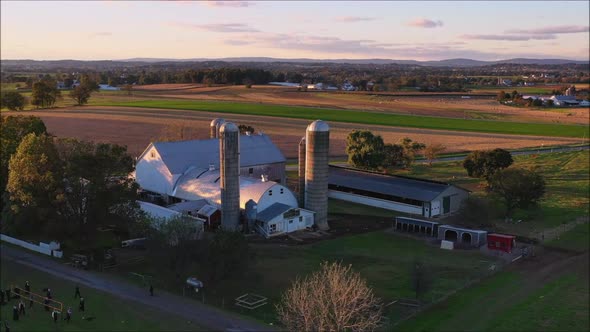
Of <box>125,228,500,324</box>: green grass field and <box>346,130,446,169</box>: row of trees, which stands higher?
<box>346,130,446,169</box>: row of trees

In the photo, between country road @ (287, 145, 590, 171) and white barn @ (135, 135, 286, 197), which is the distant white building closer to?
country road @ (287, 145, 590, 171)

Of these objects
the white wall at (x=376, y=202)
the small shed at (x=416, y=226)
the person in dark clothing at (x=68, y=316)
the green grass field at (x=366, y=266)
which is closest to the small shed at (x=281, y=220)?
the green grass field at (x=366, y=266)

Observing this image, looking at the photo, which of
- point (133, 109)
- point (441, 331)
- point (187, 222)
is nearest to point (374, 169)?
point (187, 222)

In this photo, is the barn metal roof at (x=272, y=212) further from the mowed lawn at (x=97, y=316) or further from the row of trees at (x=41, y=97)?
the row of trees at (x=41, y=97)

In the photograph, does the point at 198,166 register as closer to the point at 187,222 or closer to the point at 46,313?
the point at 187,222

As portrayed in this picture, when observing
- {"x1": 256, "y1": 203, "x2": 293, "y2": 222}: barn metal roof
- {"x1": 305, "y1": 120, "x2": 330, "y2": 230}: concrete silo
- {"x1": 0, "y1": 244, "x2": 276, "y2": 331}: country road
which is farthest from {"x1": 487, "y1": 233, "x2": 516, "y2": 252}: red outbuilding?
{"x1": 0, "y1": 244, "x2": 276, "y2": 331}: country road

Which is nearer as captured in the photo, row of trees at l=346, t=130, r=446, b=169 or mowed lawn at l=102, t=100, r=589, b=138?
row of trees at l=346, t=130, r=446, b=169
